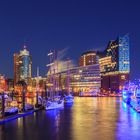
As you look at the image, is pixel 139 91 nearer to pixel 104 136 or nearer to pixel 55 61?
pixel 55 61

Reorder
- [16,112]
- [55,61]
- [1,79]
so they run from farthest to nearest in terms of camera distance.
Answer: [1,79], [55,61], [16,112]

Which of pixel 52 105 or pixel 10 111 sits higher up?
pixel 52 105

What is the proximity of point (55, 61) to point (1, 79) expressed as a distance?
141 ft

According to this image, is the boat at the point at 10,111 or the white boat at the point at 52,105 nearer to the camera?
the boat at the point at 10,111

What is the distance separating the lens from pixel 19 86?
160250mm

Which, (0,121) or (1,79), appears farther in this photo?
(1,79)

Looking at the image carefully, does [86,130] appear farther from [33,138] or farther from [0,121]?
[0,121]

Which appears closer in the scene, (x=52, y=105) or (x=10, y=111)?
(x=10, y=111)

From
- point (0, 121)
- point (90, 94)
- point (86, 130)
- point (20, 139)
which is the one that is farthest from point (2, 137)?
point (90, 94)

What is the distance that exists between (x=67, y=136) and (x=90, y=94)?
17317 centimetres

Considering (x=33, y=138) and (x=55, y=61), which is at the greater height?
(x=55, y=61)

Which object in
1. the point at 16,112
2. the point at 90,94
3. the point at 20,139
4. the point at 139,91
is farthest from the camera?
the point at 90,94

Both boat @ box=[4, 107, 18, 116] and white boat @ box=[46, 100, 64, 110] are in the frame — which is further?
white boat @ box=[46, 100, 64, 110]

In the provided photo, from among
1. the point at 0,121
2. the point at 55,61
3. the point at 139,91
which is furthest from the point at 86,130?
the point at 55,61
